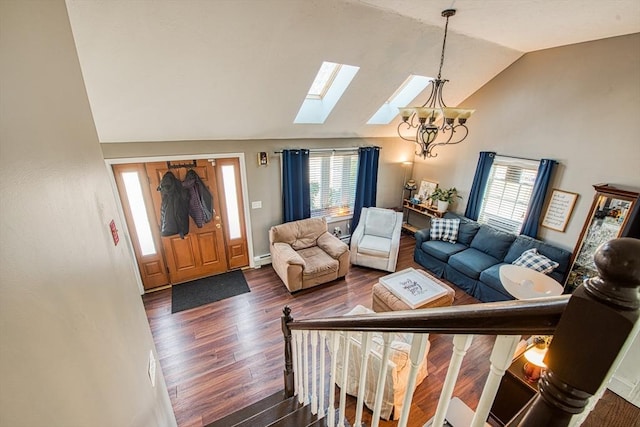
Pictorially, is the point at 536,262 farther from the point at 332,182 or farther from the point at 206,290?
the point at 206,290

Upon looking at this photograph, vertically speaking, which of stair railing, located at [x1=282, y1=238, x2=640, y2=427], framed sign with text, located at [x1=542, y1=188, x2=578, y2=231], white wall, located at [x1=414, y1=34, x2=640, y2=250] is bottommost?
framed sign with text, located at [x1=542, y1=188, x2=578, y2=231]

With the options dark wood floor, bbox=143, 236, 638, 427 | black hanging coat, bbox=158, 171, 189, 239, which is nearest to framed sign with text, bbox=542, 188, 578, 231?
dark wood floor, bbox=143, 236, 638, 427

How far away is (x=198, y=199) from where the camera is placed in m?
Answer: 3.98

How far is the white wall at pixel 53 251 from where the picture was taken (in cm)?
58

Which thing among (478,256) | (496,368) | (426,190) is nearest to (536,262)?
(478,256)

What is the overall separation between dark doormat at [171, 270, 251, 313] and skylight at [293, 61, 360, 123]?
8.98 feet

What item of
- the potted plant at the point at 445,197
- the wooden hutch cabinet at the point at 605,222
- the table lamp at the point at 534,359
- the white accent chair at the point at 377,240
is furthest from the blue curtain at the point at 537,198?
the table lamp at the point at 534,359

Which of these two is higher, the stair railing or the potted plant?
the stair railing

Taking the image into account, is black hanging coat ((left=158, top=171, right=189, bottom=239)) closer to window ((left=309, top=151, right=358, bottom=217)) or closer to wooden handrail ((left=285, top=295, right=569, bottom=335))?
window ((left=309, top=151, right=358, bottom=217))

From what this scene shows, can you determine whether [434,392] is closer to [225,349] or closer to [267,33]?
[225,349]

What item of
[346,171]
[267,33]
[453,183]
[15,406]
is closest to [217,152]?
[267,33]

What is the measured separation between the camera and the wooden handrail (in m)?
0.43

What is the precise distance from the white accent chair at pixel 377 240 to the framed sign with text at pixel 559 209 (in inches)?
83.4

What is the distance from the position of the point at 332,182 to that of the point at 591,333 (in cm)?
490
